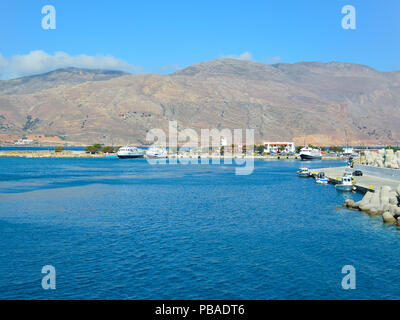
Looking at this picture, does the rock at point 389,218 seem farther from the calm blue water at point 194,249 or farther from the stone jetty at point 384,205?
the calm blue water at point 194,249

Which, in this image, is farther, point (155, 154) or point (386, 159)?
point (155, 154)

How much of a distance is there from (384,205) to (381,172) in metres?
26.5

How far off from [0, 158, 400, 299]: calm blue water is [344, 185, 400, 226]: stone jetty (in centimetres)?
153

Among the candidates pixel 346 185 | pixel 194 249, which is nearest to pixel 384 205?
pixel 346 185

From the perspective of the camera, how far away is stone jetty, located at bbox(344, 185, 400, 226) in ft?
117

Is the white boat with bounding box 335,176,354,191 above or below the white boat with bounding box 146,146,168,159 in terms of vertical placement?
below

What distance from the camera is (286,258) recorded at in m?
26.0

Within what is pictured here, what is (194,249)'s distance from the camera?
2789cm

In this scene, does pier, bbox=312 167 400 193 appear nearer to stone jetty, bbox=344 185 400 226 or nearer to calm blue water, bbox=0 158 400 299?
calm blue water, bbox=0 158 400 299

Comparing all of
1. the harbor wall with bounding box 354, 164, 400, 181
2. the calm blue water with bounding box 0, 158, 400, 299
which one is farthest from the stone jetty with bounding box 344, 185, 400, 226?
the harbor wall with bounding box 354, 164, 400, 181

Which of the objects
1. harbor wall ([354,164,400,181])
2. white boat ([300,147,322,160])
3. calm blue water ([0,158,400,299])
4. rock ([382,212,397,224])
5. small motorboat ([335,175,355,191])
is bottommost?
calm blue water ([0,158,400,299])

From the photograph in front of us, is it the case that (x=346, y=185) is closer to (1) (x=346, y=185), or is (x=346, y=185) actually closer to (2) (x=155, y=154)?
(1) (x=346, y=185)
